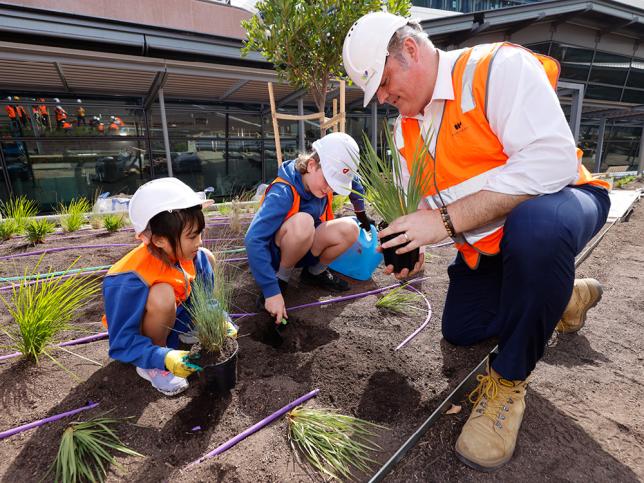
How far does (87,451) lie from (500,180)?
1582 millimetres

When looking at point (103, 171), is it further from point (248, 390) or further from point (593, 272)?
point (593, 272)

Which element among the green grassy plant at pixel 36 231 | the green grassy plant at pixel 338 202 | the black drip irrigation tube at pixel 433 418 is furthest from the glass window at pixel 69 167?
the black drip irrigation tube at pixel 433 418

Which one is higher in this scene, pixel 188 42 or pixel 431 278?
pixel 188 42

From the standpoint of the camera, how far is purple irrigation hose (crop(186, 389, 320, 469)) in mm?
1102

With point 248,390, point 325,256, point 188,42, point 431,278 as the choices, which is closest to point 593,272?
point 431,278

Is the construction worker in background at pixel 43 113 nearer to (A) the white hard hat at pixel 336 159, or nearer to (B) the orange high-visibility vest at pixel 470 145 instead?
(A) the white hard hat at pixel 336 159

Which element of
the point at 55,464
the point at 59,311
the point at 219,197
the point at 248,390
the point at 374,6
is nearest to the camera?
the point at 55,464

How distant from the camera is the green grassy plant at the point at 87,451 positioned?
101 cm

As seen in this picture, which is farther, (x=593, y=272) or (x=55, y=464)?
(x=593, y=272)

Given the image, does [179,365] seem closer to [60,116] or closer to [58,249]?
[58,249]

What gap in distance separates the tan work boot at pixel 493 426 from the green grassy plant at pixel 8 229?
3.92m

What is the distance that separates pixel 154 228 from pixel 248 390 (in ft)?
2.46

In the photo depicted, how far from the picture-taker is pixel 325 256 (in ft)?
7.53

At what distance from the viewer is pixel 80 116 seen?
6867 mm
